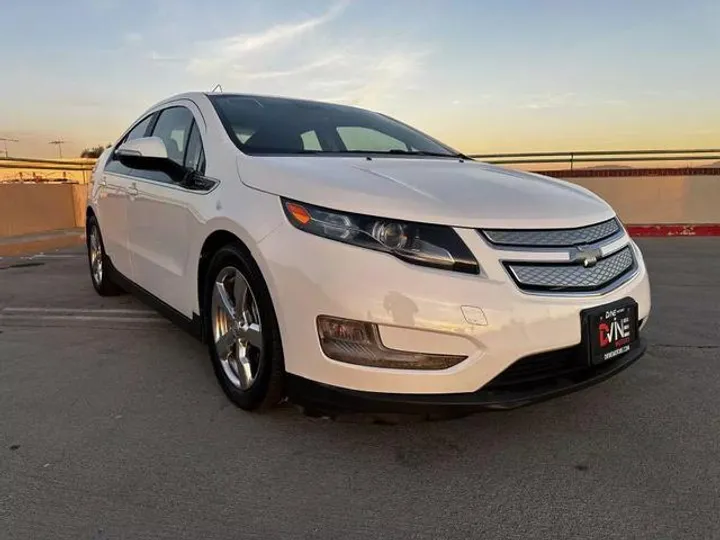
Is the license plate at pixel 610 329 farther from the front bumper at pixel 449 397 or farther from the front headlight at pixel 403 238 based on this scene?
the front headlight at pixel 403 238

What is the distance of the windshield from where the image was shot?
3.10 metres

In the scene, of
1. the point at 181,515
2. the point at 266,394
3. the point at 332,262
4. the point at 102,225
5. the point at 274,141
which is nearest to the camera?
the point at 181,515

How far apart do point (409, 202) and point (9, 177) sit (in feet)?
34.0

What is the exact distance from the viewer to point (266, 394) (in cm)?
254

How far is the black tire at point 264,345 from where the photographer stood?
2.43 metres

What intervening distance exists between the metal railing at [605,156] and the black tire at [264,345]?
910cm

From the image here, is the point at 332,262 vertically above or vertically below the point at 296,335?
above

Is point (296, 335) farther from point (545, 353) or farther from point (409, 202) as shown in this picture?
point (545, 353)

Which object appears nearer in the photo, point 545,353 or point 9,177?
point 545,353

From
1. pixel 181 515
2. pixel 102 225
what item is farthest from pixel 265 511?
pixel 102 225

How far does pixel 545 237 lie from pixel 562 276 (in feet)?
0.53

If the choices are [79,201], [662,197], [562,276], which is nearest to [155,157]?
[562,276]

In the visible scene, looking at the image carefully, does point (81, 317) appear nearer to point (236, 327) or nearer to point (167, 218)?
point (167, 218)

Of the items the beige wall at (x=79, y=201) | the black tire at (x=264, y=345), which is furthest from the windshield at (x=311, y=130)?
the beige wall at (x=79, y=201)
